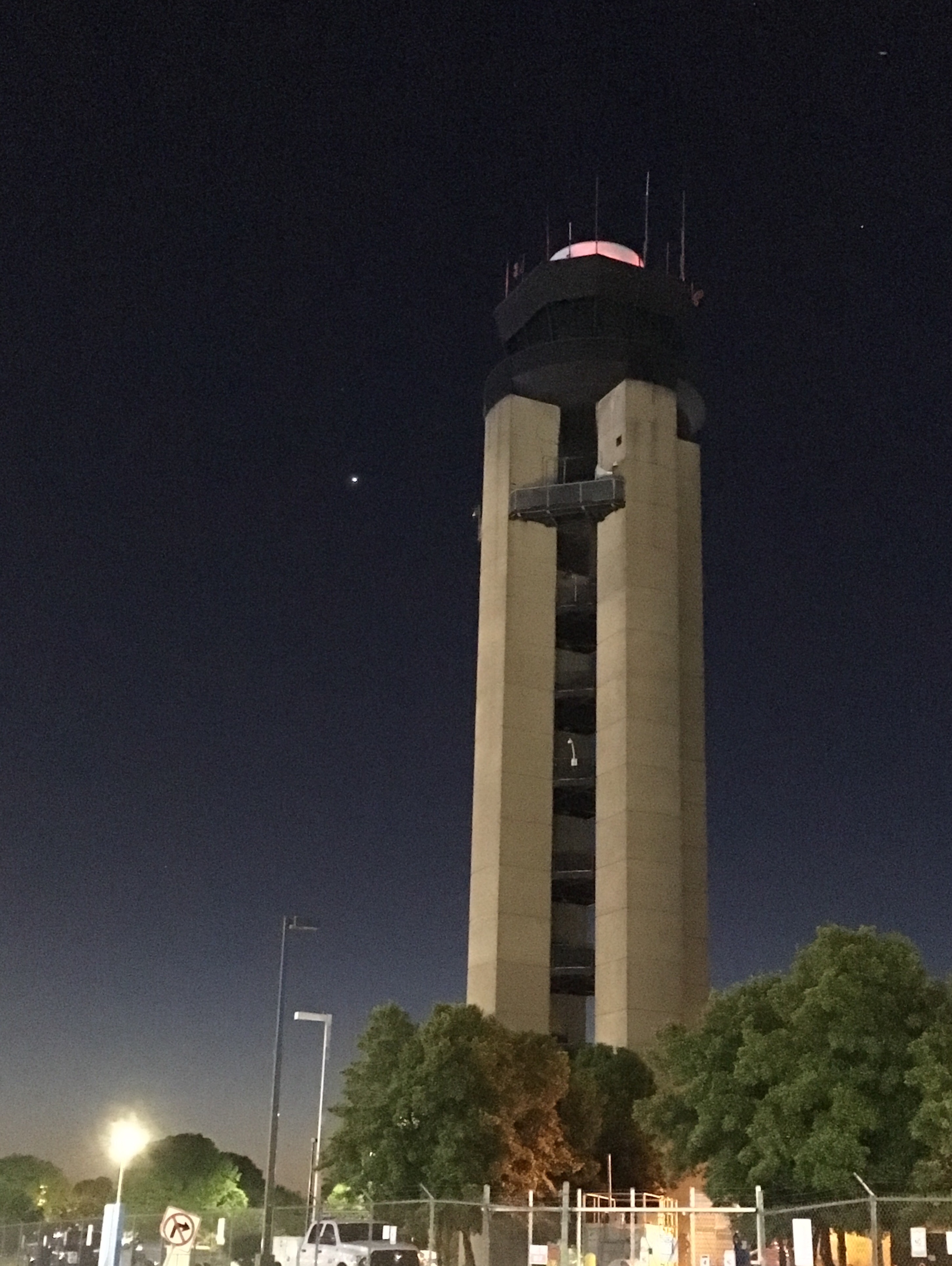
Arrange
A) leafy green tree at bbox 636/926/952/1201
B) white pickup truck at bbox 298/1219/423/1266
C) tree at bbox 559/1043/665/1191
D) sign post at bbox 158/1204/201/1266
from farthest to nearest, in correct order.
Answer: tree at bbox 559/1043/665/1191 < leafy green tree at bbox 636/926/952/1201 < white pickup truck at bbox 298/1219/423/1266 < sign post at bbox 158/1204/201/1266

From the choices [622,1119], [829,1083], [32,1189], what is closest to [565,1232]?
[829,1083]

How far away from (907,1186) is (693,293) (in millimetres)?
68441

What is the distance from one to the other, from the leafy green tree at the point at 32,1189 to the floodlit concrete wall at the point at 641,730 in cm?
8402

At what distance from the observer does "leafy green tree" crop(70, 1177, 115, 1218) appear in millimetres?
118312

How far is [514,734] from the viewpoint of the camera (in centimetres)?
8425

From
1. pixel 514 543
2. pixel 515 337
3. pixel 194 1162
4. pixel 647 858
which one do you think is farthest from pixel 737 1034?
pixel 194 1162

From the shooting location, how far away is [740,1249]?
32.4 metres

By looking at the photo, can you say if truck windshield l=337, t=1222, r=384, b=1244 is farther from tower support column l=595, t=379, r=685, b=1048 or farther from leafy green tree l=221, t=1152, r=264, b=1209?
leafy green tree l=221, t=1152, r=264, b=1209

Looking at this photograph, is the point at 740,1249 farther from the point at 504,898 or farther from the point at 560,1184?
the point at 504,898

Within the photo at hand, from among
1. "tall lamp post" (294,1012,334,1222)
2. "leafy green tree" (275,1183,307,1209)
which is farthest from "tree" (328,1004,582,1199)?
"leafy green tree" (275,1183,307,1209)

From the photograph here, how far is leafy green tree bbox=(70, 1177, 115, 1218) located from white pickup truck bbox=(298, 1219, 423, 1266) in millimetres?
79523

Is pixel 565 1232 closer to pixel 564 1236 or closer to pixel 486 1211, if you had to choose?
pixel 564 1236

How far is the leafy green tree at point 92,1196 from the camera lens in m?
118

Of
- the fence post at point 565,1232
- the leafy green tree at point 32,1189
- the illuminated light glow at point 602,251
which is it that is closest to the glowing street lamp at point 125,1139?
the fence post at point 565,1232
